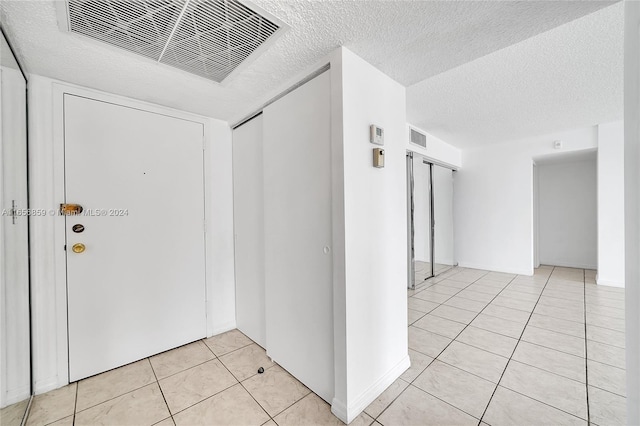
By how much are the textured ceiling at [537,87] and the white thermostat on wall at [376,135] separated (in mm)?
1306

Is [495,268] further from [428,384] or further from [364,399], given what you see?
[364,399]

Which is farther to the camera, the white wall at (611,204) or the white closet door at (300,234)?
the white wall at (611,204)

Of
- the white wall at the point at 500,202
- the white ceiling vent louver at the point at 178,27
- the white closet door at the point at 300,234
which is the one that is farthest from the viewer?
the white wall at the point at 500,202

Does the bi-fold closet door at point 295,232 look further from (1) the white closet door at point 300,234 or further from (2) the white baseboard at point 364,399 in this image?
(2) the white baseboard at point 364,399

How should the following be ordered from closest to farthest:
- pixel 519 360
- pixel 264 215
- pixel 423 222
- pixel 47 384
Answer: pixel 47 384 < pixel 519 360 < pixel 264 215 < pixel 423 222

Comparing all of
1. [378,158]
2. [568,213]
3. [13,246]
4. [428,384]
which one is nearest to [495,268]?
[568,213]

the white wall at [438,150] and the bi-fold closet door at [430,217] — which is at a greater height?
the white wall at [438,150]

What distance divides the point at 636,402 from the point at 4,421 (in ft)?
9.51

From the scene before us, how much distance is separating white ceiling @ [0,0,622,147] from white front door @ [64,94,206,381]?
1.06ft

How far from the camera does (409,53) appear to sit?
1670 millimetres

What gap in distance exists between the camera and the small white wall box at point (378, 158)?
1762 millimetres

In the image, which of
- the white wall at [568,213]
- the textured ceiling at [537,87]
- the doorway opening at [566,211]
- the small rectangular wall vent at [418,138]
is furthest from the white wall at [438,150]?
the white wall at [568,213]

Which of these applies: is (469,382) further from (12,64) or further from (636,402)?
(12,64)

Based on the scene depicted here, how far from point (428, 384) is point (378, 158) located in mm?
1746
